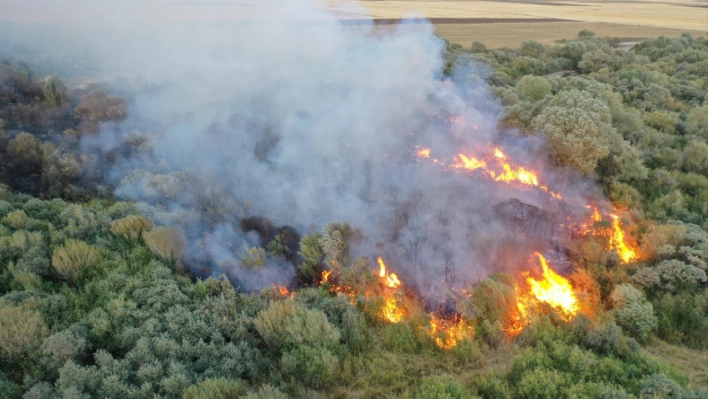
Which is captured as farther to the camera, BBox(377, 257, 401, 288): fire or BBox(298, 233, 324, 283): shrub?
BBox(298, 233, 324, 283): shrub

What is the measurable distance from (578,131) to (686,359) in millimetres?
7916

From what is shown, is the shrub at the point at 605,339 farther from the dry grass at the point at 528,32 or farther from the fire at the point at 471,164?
the dry grass at the point at 528,32

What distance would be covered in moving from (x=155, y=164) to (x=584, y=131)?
556 inches

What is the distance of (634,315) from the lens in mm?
8750

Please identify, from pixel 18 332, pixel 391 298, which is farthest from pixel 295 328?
pixel 18 332

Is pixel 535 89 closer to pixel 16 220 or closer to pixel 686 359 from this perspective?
pixel 686 359

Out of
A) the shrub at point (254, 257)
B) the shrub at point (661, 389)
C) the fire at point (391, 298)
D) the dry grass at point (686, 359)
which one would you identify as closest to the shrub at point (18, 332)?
the shrub at point (254, 257)

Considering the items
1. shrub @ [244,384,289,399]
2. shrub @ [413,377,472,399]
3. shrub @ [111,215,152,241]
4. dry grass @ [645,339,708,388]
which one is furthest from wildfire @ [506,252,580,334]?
shrub @ [111,215,152,241]

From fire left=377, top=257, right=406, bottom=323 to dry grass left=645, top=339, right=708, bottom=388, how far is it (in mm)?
4652

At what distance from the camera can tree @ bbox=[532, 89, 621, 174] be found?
563 inches

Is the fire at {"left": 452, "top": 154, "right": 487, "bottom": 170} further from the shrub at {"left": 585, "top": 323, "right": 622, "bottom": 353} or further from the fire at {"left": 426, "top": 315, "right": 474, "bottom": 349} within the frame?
the shrub at {"left": 585, "top": 323, "right": 622, "bottom": 353}

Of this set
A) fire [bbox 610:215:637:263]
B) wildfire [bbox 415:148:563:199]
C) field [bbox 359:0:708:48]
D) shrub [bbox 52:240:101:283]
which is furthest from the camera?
field [bbox 359:0:708:48]

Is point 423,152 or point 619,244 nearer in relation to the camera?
point 619,244

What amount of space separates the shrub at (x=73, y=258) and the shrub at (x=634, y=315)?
1104cm
